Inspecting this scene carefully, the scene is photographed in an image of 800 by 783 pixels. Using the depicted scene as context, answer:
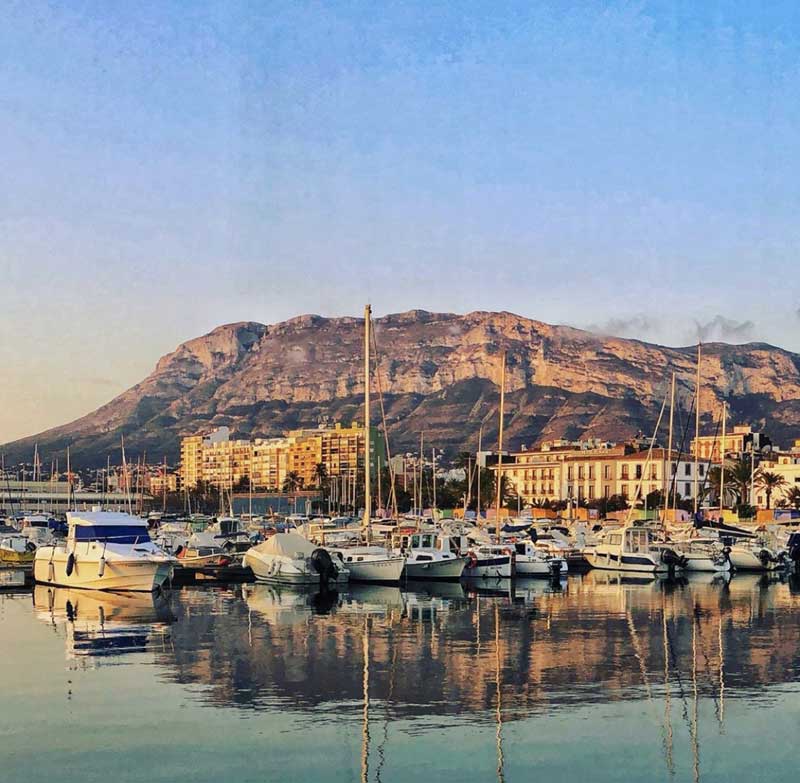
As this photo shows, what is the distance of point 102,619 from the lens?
4203 centimetres

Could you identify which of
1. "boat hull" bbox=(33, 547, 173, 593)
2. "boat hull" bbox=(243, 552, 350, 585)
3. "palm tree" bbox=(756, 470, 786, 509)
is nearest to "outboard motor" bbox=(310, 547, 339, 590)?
"boat hull" bbox=(243, 552, 350, 585)

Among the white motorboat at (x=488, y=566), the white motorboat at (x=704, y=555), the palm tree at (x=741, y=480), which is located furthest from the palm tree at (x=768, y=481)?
the white motorboat at (x=488, y=566)

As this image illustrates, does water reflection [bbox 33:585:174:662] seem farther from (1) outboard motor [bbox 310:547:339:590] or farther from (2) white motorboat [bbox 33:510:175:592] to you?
(1) outboard motor [bbox 310:547:339:590]

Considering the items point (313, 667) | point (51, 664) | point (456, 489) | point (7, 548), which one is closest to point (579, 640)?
point (313, 667)

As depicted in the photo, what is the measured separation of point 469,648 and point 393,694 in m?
8.39

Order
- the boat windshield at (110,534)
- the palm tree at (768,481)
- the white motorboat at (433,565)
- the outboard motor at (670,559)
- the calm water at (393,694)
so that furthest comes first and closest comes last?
the palm tree at (768,481) → the outboard motor at (670,559) → the white motorboat at (433,565) → the boat windshield at (110,534) → the calm water at (393,694)

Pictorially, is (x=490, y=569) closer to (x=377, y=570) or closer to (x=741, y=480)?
(x=377, y=570)

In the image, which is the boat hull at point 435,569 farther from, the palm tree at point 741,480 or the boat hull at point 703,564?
the palm tree at point 741,480

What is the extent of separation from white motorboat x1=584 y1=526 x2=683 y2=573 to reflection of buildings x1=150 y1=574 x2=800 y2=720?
49.9 ft

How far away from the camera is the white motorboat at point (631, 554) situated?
6950 cm

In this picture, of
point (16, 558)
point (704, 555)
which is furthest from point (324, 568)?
point (704, 555)

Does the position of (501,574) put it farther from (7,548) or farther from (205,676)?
(205,676)

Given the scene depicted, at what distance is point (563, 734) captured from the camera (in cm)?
2303

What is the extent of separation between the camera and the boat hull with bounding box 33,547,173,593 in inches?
1986
